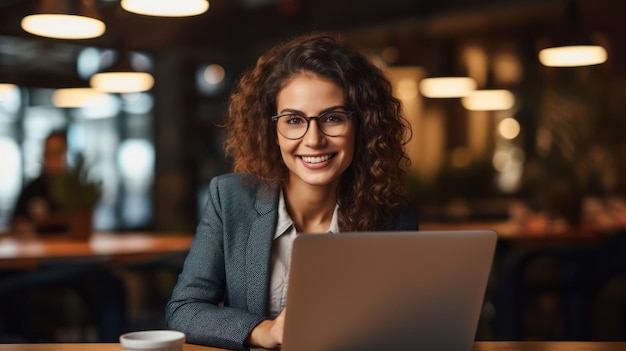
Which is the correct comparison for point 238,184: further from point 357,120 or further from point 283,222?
point 357,120

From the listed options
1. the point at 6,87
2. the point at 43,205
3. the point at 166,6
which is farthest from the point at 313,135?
the point at 6,87

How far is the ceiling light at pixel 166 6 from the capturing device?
13.5 ft

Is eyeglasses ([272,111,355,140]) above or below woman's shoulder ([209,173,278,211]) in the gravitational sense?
above

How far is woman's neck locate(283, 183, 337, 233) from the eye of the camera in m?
2.26

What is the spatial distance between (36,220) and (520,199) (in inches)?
222

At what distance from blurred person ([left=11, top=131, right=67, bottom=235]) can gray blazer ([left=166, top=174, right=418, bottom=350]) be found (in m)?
3.24

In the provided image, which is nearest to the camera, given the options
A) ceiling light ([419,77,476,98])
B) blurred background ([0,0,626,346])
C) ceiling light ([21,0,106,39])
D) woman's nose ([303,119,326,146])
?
woman's nose ([303,119,326,146])

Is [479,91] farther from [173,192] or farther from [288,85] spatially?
[288,85]

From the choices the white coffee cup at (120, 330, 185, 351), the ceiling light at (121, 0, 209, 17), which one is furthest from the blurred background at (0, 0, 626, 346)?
the white coffee cup at (120, 330, 185, 351)

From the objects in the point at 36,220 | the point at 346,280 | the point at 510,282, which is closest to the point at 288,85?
the point at 346,280

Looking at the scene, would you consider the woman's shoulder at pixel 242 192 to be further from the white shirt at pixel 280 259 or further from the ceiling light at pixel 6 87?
the ceiling light at pixel 6 87

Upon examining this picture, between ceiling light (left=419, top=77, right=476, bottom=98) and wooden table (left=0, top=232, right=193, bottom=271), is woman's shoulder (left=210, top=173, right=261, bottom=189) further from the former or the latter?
ceiling light (left=419, top=77, right=476, bottom=98)

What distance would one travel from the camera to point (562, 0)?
296 inches

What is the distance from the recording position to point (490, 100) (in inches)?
372
